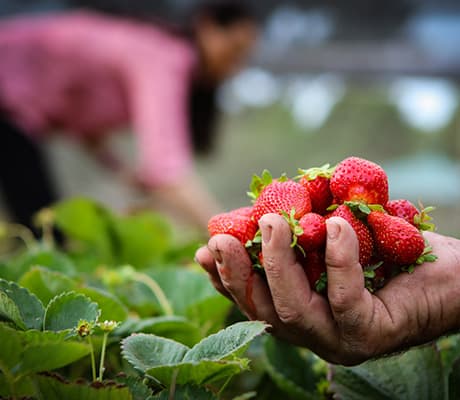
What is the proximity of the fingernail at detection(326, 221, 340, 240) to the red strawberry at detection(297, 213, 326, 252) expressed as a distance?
21 mm

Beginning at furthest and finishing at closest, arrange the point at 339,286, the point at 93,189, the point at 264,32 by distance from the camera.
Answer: the point at 93,189 < the point at 264,32 < the point at 339,286

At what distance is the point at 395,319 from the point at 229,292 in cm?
17

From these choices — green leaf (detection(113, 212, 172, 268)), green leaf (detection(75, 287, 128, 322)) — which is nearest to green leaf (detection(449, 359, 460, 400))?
green leaf (detection(75, 287, 128, 322))

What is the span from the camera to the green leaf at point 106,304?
30.5 inches

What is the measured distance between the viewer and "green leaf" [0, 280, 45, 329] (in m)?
0.67

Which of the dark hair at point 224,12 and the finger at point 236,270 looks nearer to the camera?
the finger at point 236,270

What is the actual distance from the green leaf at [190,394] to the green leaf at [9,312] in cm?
15

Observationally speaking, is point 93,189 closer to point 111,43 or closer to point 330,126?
point 330,126

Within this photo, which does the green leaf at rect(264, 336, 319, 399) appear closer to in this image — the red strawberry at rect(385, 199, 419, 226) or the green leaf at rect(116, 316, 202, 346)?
the green leaf at rect(116, 316, 202, 346)

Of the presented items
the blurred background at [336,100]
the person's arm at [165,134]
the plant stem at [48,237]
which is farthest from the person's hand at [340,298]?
the blurred background at [336,100]

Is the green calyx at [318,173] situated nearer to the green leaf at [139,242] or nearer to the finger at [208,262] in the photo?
the finger at [208,262]

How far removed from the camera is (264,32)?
13.5 ft

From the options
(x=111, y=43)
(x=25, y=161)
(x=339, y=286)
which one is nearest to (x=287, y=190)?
(x=339, y=286)

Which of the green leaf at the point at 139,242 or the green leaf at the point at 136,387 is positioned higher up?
the green leaf at the point at 136,387
